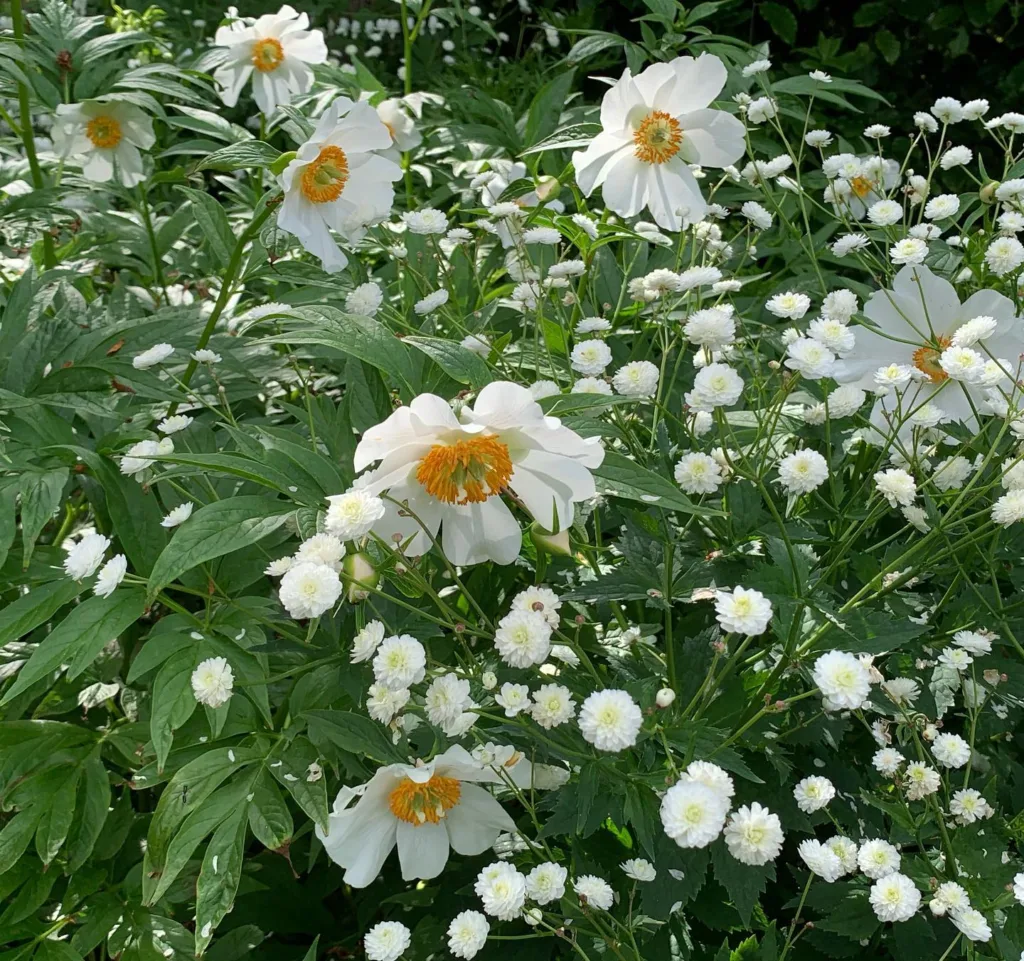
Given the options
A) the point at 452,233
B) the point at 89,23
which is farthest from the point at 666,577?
the point at 89,23

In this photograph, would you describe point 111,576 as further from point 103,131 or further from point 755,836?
point 103,131

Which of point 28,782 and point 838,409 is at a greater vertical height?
point 838,409

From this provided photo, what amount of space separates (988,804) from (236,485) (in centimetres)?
100

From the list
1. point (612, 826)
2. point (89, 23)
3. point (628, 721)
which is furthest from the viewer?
point (89, 23)

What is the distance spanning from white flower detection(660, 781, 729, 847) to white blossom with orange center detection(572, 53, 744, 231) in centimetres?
92

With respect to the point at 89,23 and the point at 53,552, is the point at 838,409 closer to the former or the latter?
the point at 53,552

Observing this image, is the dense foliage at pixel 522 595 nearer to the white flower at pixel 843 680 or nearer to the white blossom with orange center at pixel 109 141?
the white flower at pixel 843 680

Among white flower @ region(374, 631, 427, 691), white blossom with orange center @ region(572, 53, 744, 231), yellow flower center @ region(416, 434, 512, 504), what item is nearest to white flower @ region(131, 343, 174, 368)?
yellow flower center @ region(416, 434, 512, 504)

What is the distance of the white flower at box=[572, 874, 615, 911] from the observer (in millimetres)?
1006

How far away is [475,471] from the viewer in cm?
108

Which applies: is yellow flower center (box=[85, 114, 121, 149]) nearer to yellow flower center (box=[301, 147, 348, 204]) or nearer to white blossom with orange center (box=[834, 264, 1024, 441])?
yellow flower center (box=[301, 147, 348, 204])

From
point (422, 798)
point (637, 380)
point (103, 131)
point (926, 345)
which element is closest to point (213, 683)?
point (422, 798)

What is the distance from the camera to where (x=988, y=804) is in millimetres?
1112

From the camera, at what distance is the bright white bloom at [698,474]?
3.77ft
